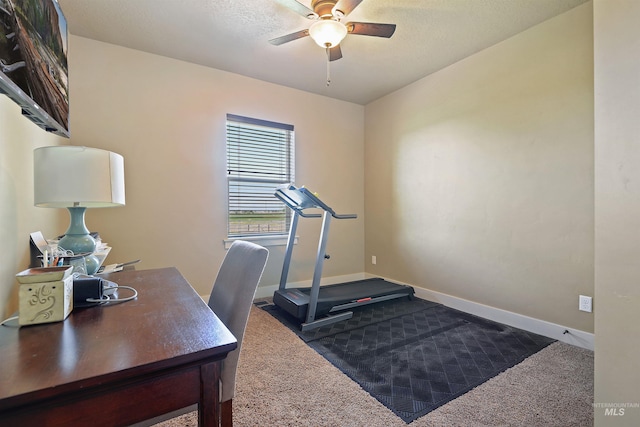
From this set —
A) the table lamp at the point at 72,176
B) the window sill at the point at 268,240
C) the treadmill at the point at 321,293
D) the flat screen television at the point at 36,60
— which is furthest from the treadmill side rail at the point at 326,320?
the flat screen television at the point at 36,60

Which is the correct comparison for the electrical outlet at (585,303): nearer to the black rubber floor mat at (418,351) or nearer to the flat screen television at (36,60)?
the black rubber floor mat at (418,351)

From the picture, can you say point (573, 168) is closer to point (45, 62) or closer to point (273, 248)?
point (273, 248)

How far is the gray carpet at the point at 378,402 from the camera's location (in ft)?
4.77

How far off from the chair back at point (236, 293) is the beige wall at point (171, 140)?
1855mm

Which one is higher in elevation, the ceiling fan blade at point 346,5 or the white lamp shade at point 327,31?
the ceiling fan blade at point 346,5

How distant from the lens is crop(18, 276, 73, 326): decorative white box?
0.86 m

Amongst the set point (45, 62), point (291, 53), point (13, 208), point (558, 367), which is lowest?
point (558, 367)

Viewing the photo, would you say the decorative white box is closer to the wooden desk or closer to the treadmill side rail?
the wooden desk

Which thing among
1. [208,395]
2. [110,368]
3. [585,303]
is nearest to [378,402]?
[208,395]

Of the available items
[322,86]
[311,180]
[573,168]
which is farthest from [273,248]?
[573,168]

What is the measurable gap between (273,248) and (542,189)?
287cm

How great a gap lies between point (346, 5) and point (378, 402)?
2484 mm

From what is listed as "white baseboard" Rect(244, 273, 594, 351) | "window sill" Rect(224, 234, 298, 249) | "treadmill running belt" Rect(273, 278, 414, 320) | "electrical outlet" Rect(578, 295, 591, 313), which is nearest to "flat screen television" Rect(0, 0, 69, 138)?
"window sill" Rect(224, 234, 298, 249)

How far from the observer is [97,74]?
2607mm
